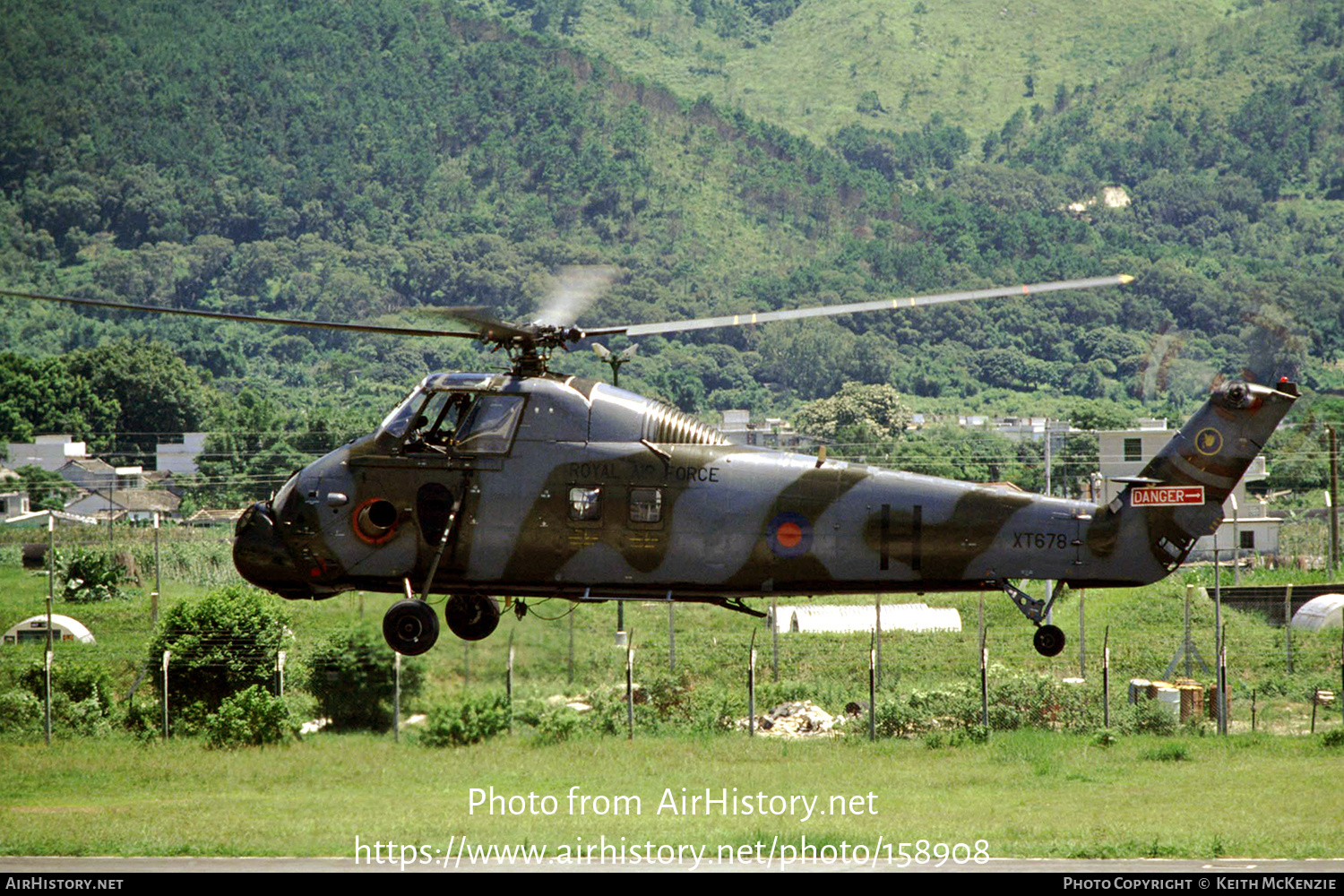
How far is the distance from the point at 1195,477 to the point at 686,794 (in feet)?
85.9

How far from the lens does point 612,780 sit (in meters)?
45.4

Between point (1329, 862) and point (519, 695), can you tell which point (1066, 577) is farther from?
point (519, 695)

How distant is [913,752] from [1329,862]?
1331cm

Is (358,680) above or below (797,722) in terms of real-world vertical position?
above

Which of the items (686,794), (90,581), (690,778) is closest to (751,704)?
(690,778)

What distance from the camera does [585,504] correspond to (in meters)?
20.1

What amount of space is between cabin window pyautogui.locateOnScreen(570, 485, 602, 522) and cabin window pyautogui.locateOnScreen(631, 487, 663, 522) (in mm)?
436

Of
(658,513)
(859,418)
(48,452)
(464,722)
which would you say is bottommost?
(464,722)

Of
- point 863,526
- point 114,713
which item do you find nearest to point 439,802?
point 114,713

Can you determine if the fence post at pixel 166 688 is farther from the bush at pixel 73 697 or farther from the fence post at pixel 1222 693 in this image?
the fence post at pixel 1222 693

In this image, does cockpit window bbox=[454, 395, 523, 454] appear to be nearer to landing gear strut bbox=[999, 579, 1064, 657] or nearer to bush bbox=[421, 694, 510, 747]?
landing gear strut bbox=[999, 579, 1064, 657]

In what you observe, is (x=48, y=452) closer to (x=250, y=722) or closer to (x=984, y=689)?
(x=250, y=722)

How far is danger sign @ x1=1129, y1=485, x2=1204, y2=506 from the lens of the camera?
2002 cm

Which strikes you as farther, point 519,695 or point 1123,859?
point 519,695
